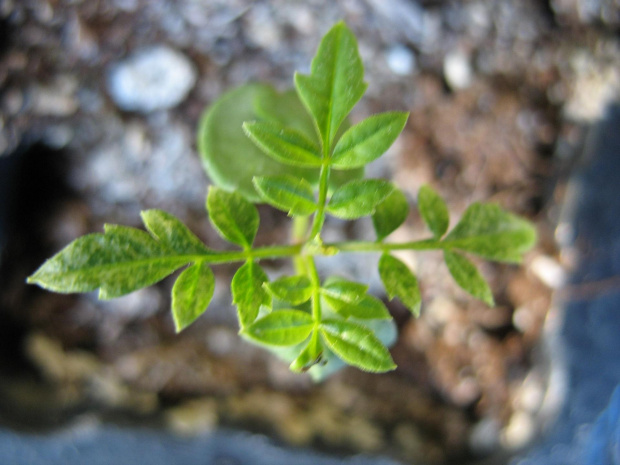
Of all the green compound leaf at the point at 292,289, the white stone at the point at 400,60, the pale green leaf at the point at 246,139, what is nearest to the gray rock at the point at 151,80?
the pale green leaf at the point at 246,139

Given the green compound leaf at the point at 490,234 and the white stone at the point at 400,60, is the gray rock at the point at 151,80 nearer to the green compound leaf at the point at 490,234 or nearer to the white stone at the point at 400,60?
the white stone at the point at 400,60

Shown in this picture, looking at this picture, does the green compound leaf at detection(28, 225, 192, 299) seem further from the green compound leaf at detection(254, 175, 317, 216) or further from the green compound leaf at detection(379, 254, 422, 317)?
the green compound leaf at detection(379, 254, 422, 317)

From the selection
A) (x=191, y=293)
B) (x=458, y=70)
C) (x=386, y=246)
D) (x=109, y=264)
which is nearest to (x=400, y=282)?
(x=386, y=246)

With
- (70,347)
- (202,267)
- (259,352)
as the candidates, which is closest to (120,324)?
(70,347)

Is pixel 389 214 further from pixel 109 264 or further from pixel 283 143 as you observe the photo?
pixel 109 264

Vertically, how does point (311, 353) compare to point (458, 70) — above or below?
below

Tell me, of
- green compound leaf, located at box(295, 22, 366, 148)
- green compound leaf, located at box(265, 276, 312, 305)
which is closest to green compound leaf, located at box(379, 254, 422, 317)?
green compound leaf, located at box(265, 276, 312, 305)
